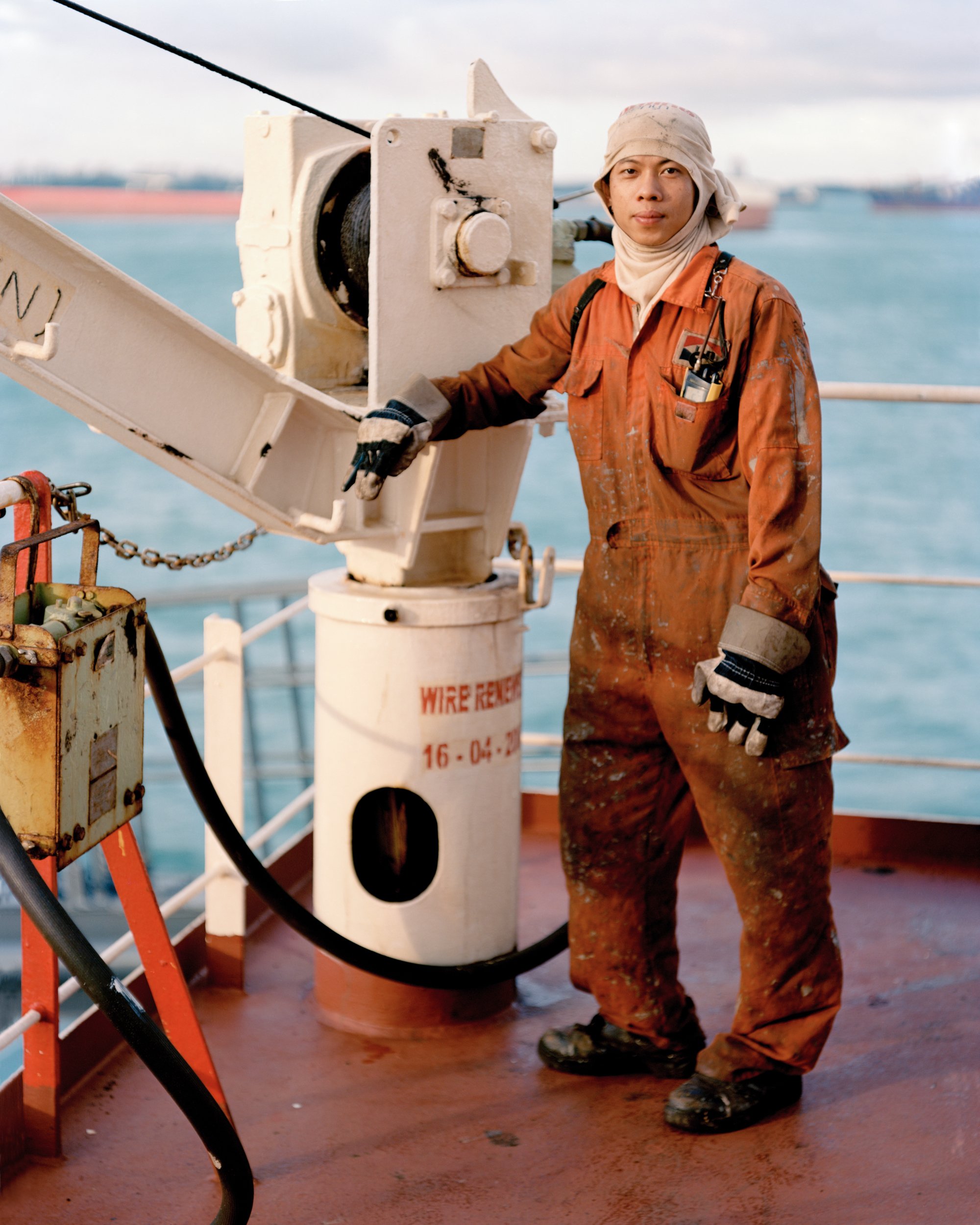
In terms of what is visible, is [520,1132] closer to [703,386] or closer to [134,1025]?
[134,1025]

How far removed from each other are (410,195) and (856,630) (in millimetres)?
30523

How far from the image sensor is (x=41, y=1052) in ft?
8.20

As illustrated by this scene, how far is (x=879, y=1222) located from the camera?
7.91ft

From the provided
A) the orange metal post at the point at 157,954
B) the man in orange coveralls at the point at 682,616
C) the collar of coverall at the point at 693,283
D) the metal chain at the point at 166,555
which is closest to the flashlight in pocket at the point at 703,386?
the man in orange coveralls at the point at 682,616

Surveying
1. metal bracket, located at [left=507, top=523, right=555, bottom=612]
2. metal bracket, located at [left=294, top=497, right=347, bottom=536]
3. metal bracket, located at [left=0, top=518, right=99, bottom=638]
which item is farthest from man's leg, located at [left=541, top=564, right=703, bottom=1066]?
metal bracket, located at [left=0, top=518, right=99, bottom=638]

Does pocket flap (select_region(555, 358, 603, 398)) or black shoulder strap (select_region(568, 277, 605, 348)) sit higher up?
black shoulder strap (select_region(568, 277, 605, 348))

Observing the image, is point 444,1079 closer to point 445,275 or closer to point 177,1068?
point 177,1068

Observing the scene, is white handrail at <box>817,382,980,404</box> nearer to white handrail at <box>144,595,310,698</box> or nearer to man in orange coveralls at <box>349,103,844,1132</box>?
man in orange coveralls at <box>349,103,844,1132</box>

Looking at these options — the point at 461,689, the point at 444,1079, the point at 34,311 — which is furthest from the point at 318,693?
the point at 34,311

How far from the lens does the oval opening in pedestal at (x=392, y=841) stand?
304cm

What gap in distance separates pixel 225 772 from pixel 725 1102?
4.00 feet

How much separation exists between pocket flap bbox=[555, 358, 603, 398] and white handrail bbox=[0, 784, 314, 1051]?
1030mm

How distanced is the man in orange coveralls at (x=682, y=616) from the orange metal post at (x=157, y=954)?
0.75 m

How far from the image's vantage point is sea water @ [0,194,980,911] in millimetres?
26000
